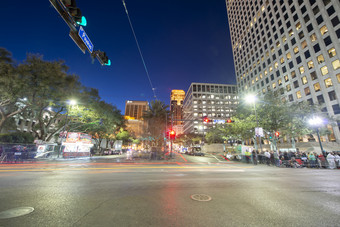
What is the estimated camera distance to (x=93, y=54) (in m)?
7.94

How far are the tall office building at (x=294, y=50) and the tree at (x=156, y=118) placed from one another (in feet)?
78.6

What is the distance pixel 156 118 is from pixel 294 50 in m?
48.3

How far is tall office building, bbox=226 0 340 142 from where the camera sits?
36.1 m

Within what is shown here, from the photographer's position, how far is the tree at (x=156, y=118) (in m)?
33.1

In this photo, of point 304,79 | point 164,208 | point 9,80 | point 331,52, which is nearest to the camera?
point 164,208

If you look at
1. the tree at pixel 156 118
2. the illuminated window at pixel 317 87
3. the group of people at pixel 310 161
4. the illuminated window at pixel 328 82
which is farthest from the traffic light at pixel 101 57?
the illuminated window at pixel 317 87

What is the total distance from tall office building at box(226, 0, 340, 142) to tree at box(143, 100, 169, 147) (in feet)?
78.6

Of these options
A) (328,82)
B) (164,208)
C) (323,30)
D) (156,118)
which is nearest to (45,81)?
(156,118)

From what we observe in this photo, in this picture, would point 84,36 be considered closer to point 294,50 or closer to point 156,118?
point 156,118

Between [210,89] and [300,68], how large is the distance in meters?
61.1

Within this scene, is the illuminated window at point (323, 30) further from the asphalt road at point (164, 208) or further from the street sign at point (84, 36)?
the street sign at point (84, 36)

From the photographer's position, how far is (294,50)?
45.6 m

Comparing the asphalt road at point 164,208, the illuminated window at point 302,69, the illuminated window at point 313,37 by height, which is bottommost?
the asphalt road at point 164,208

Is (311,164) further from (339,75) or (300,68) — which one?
(300,68)
